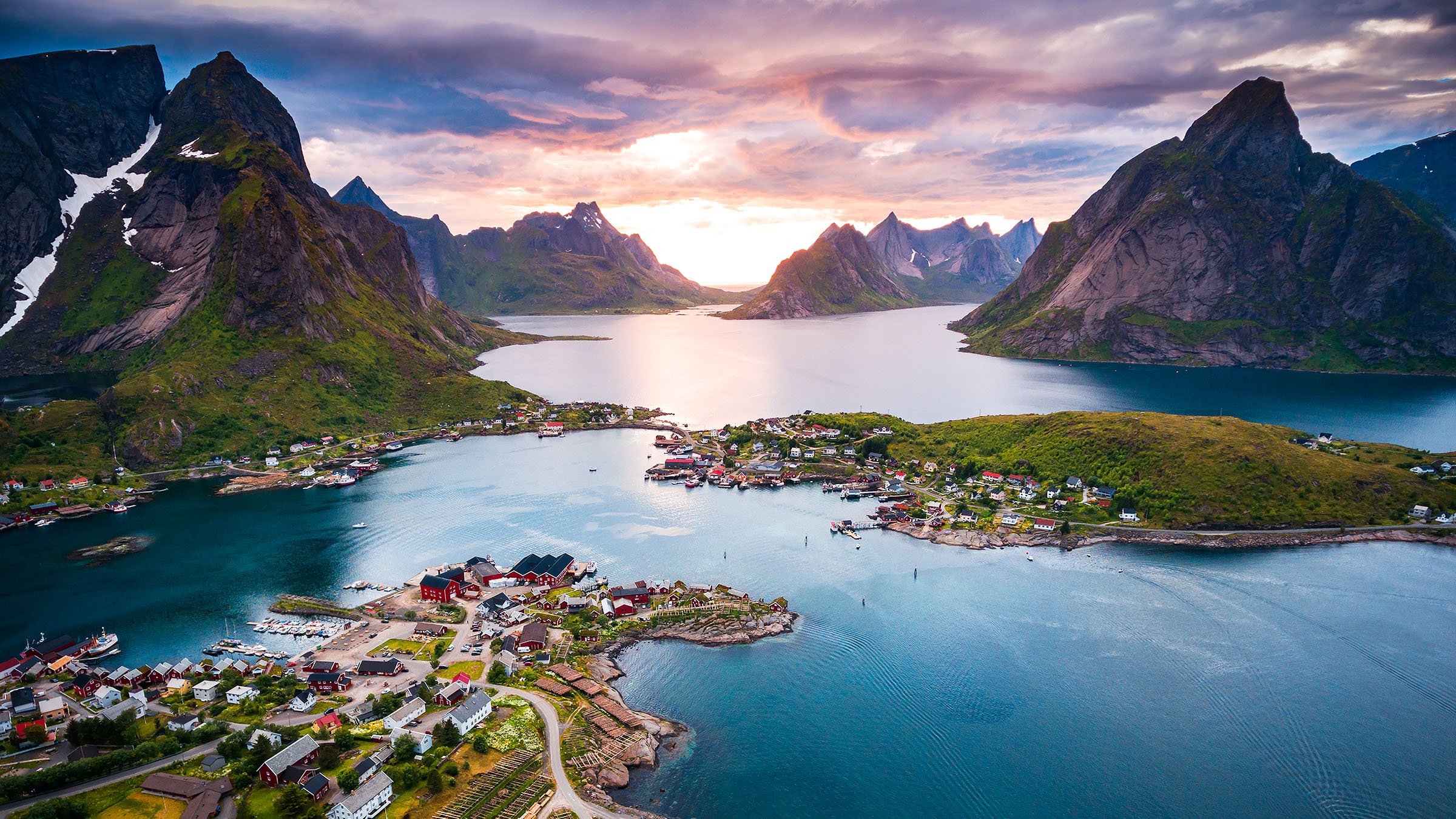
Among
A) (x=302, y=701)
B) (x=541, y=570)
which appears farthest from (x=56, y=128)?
(x=302, y=701)

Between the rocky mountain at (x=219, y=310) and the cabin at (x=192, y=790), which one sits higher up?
the rocky mountain at (x=219, y=310)

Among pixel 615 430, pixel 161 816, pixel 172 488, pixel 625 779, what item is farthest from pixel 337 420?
pixel 625 779

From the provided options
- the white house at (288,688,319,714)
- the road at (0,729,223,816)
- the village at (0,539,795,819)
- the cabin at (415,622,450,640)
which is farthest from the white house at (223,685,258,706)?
the cabin at (415,622,450,640)

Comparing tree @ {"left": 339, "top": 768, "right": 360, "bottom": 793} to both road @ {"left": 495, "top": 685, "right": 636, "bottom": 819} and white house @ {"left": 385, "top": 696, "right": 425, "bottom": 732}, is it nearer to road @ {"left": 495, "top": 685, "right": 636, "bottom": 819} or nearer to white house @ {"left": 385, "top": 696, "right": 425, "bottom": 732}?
white house @ {"left": 385, "top": 696, "right": 425, "bottom": 732}

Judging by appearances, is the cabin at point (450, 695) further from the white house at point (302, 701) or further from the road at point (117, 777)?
the road at point (117, 777)

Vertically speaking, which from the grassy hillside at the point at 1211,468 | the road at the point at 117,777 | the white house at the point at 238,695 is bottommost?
the road at the point at 117,777

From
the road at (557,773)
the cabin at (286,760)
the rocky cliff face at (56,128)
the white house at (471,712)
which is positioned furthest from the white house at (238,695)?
the rocky cliff face at (56,128)

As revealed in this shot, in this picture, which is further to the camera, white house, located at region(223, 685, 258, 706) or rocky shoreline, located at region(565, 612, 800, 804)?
white house, located at region(223, 685, 258, 706)
